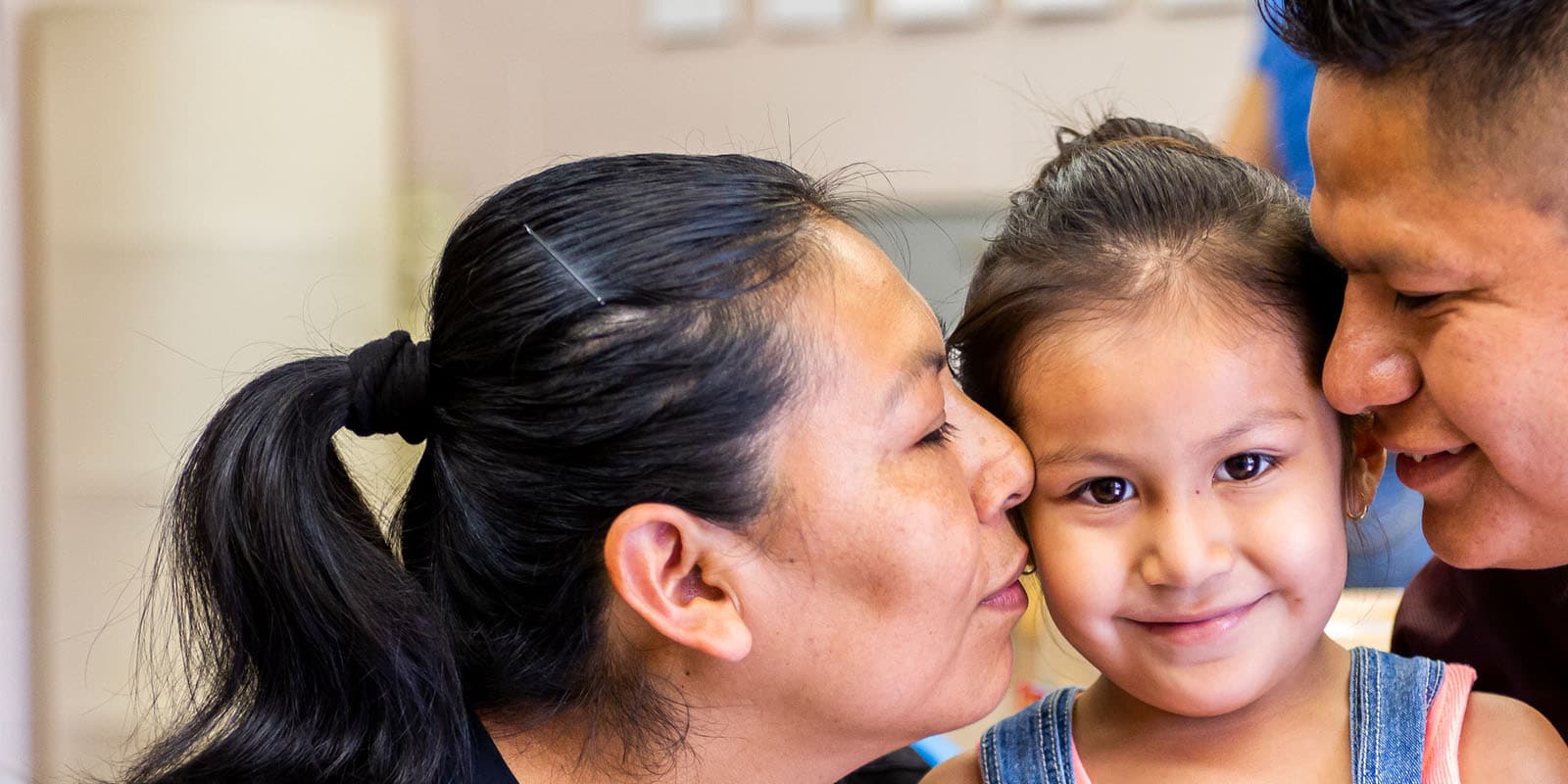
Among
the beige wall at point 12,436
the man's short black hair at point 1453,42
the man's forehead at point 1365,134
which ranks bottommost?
the beige wall at point 12,436

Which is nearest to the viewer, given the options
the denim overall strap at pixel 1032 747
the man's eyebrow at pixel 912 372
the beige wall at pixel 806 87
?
the man's eyebrow at pixel 912 372

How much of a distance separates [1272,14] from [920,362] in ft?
1.42

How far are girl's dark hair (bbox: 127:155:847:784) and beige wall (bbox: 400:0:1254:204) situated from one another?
2624mm

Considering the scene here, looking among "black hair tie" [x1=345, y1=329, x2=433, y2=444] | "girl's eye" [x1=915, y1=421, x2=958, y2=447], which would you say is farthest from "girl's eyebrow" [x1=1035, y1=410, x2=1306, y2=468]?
"black hair tie" [x1=345, y1=329, x2=433, y2=444]

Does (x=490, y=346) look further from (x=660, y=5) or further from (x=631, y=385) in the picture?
(x=660, y=5)

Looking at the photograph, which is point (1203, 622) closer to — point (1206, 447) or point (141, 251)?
point (1206, 447)

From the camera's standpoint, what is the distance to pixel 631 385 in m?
1.21

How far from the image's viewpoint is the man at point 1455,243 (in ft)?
3.46

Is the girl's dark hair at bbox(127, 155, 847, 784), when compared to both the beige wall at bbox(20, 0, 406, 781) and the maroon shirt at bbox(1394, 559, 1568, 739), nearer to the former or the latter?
the maroon shirt at bbox(1394, 559, 1568, 739)

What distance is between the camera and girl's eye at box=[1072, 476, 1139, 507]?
1.36 meters

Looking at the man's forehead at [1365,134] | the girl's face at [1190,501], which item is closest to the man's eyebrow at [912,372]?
the girl's face at [1190,501]

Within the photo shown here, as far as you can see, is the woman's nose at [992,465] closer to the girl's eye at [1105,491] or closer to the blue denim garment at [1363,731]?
the girl's eye at [1105,491]

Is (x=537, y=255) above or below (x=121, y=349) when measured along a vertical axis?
above

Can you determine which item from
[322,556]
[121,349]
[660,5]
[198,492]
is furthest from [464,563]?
[660,5]
